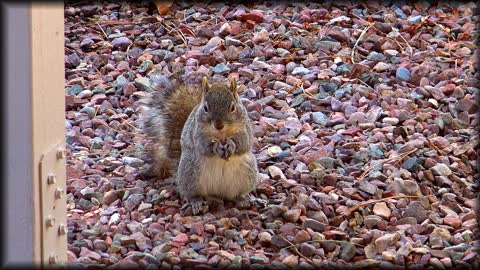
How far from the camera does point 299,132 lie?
411 cm

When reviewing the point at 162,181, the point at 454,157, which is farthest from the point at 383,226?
the point at 162,181

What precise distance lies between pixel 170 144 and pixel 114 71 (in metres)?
0.95

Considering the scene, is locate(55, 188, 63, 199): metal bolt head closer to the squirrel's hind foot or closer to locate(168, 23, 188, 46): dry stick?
the squirrel's hind foot

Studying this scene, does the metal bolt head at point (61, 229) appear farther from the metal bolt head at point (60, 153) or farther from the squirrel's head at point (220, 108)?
the squirrel's head at point (220, 108)

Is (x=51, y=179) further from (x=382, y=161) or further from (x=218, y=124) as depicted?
(x=382, y=161)

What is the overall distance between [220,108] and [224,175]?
10.5 inches

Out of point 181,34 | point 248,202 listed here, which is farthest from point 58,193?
point 181,34

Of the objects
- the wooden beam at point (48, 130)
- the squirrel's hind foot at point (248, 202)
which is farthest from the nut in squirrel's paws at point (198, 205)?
the wooden beam at point (48, 130)

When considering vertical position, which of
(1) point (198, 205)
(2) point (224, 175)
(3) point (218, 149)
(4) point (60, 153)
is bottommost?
(1) point (198, 205)

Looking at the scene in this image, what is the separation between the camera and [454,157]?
12.8 ft

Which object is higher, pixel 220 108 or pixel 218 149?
pixel 220 108

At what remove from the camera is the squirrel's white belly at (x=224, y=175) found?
137 inches

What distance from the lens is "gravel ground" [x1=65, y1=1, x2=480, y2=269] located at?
3170 mm

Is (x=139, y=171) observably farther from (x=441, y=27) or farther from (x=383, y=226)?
(x=441, y=27)
